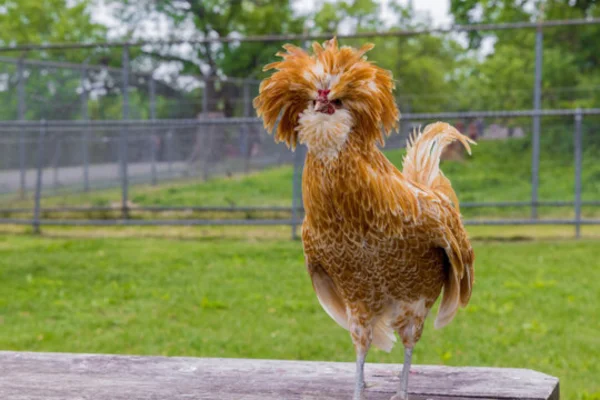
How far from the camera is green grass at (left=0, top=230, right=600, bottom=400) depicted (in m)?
4.51

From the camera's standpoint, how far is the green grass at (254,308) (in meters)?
4.51

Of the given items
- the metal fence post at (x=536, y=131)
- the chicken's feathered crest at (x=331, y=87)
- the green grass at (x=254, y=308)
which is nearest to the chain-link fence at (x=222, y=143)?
the metal fence post at (x=536, y=131)

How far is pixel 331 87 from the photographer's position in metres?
1.78

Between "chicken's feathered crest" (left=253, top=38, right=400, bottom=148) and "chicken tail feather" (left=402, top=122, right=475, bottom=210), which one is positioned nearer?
"chicken's feathered crest" (left=253, top=38, right=400, bottom=148)

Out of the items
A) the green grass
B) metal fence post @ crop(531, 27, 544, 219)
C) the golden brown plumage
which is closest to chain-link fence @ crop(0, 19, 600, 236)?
metal fence post @ crop(531, 27, 544, 219)

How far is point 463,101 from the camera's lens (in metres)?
9.98

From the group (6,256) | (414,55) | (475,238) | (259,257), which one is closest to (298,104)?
(259,257)

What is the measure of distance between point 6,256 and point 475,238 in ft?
18.2

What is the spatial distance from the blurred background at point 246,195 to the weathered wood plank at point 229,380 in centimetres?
160

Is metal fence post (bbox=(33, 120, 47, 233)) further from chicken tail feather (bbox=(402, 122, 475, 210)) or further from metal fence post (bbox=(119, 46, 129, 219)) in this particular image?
chicken tail feather (bbox=(402, 122, 475, 210))

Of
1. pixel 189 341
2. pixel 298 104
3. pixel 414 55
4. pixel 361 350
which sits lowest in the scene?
pixel 189 341

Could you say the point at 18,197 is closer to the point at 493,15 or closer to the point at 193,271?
the point at 193,271

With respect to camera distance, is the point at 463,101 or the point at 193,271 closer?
the point at 193,271

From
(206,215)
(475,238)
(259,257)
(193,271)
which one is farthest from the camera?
(206,215)
